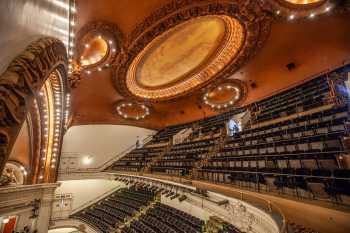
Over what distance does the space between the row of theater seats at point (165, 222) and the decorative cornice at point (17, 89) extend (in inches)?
193

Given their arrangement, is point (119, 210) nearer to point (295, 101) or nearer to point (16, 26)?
point (16, 26)

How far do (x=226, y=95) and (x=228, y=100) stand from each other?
43cm

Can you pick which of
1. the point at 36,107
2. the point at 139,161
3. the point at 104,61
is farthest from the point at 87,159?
the point at 104,61

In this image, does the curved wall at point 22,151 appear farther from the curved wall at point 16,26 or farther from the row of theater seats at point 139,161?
the curved wall at point 16,26

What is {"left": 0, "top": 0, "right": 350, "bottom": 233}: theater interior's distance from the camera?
244 centimetres

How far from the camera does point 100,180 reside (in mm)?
13445

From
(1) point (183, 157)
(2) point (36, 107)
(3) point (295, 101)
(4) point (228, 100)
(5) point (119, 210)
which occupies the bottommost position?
(5) point (119, 210)

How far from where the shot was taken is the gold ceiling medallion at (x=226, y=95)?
1034cm

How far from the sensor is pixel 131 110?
1342cm

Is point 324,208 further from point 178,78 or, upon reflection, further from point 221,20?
point 178,78

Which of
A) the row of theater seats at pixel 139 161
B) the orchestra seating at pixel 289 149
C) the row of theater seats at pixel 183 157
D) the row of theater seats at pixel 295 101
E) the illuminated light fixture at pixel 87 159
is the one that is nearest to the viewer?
the orchestra seating at pixel 289 149

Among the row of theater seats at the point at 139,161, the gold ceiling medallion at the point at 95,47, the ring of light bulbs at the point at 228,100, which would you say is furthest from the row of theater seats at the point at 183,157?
the gold ceiling medallion at the point at 95,47

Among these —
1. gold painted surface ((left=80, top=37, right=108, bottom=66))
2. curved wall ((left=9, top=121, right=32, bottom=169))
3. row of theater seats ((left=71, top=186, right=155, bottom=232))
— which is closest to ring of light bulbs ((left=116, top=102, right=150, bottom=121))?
gold painted surface ((left=80, top=37, right=108, bottom=66))

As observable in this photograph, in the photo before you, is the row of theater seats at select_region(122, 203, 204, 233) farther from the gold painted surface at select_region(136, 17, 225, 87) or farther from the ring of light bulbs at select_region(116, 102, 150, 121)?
the ring of light bulbs at select_region(116, 102, 150, 121)
